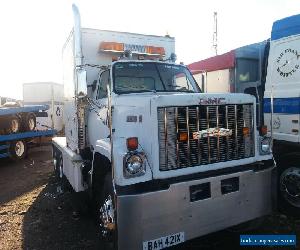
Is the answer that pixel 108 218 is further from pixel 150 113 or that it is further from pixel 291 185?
pixel 291 185

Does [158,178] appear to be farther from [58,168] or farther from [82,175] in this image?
[58,168]

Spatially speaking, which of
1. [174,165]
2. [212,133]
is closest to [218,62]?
[212,133]

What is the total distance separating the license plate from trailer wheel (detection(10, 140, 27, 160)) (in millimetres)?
9289

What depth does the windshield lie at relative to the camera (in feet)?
16.3

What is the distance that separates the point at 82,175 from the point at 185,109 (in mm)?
2463

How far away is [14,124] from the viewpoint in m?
11.9

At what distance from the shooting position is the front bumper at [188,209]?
3.44 meters

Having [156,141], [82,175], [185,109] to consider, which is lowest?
[82,175]

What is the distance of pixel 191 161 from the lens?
387 centimetres

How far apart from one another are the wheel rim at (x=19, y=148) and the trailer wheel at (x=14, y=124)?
1.58 ft

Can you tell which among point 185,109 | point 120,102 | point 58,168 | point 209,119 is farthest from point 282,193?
point 58,168

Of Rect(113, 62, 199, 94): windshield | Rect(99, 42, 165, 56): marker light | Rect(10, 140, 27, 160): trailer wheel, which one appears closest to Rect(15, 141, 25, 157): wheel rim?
Rect(10, 140, 27, 160): trailer wheel

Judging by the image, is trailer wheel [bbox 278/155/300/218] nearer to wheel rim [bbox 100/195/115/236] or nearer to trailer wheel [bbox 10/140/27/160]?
wheel rim [bbox 100/195/115/236]

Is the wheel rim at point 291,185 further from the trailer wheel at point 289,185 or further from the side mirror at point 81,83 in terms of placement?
the side mirror at point 81,83
